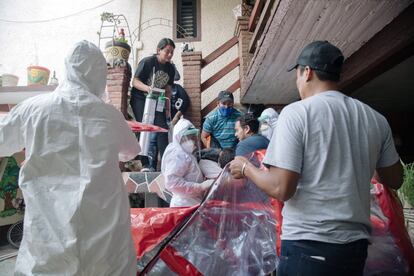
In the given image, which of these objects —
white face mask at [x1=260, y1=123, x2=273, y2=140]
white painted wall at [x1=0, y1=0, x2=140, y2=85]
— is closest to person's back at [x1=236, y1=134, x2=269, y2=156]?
white face mask at [x1=260, y1=123, x2=273, y2=140]

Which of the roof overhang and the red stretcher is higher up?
the roof overhang

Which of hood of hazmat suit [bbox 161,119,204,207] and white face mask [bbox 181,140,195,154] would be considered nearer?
hood of hazmat suit [bbox 161,119,204,207]

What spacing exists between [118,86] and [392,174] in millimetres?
4015

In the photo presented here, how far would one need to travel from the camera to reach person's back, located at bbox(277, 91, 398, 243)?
4.03 feet

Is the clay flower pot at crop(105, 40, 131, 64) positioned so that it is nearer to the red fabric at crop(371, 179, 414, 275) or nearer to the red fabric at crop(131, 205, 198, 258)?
the red fabric at crop(131, 205, 198, 258)

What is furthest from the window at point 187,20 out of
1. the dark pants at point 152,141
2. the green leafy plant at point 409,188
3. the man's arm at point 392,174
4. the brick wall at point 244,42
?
the man's arm at point 392,174

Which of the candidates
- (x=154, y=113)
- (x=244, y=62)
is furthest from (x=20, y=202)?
(x=244, y=62)

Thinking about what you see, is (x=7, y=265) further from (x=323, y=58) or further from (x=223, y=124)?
(x=323, y=58)

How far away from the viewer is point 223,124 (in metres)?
4.67

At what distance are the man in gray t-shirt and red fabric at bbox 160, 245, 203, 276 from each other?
1.84 feet

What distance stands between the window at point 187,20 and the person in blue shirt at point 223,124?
3619 millimetres

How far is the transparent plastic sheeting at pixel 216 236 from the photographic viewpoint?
5.81ft

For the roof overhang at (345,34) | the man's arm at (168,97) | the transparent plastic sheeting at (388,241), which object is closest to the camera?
the transparent plastic sheeting at (388,241)

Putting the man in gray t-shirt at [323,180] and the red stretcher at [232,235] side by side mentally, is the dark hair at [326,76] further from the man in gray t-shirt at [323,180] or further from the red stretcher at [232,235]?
the red stretcher at [232,235]
